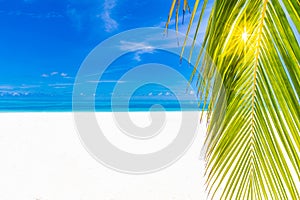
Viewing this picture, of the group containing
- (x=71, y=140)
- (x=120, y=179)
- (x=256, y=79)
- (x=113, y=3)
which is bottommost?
(x=256, y=79)

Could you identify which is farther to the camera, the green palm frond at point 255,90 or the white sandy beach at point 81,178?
the white sandy beach at point 81,178

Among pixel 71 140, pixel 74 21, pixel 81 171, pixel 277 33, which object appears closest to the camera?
pixel 277 33

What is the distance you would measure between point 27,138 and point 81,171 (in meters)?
3.41

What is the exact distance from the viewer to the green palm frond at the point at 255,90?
74 cm

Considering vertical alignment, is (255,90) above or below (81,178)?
below

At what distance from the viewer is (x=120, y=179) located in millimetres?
3762

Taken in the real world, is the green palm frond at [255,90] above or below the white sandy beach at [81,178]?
below

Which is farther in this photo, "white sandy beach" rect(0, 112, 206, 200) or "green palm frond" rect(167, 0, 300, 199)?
"white sandy beach" rect(0, 112, 206, 200)

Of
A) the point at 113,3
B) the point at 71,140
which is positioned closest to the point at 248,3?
the point at 71,140

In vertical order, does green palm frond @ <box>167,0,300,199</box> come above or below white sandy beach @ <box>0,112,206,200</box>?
below

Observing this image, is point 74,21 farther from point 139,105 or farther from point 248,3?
point 248,3

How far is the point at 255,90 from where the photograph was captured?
87cm

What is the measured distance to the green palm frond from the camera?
2.41ft

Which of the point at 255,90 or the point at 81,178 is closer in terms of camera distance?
the point at 255,90
